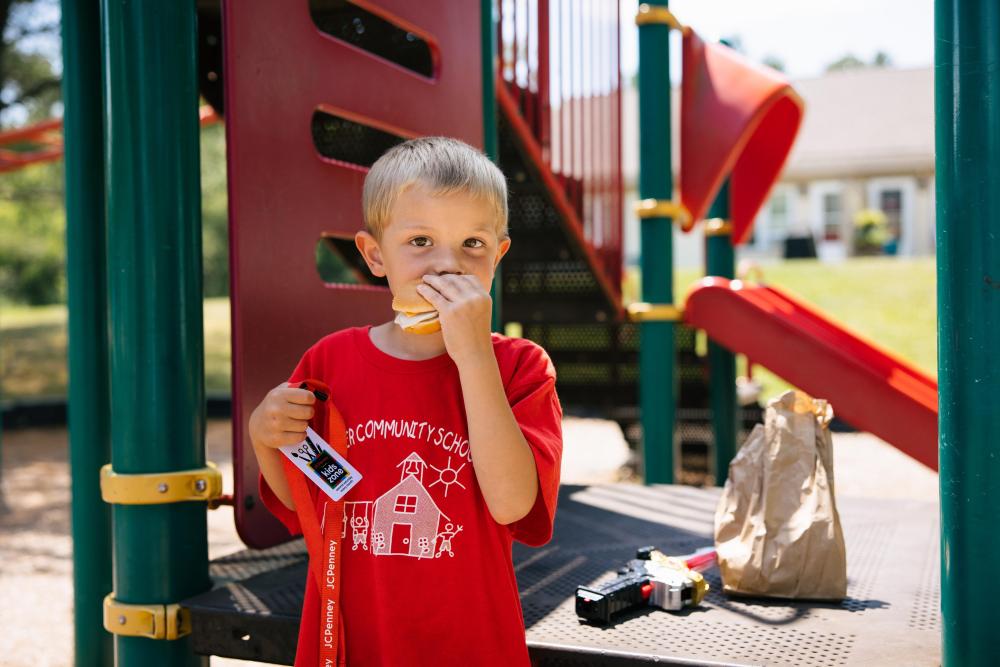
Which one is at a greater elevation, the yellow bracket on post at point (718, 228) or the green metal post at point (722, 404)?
the yellow bracket on post at point (718, 228)

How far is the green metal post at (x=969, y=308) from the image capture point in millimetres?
1368

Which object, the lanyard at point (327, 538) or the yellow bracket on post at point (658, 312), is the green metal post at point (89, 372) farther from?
the yellow bracket on post at point (658, 312)

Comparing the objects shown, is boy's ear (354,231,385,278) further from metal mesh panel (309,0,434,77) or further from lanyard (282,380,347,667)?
metal mesh panel (309,0,434,77)

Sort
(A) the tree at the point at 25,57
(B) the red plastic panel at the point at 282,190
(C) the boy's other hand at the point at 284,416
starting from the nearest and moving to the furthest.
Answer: (C) the boy's other hand at the point at 284,416 → (B) the red plastic panel at the point at 282,190 → (A) the tree at the point at 25,57

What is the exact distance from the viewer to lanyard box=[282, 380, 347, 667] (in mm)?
1411

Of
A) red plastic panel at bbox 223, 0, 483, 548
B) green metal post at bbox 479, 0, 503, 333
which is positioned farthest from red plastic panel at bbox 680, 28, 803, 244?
red plastic panel at bbox 223, 0, 483, 548

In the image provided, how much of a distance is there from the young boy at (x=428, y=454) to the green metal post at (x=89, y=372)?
4.39 feet

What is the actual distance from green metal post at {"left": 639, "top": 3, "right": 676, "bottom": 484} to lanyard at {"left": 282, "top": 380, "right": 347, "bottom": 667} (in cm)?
295

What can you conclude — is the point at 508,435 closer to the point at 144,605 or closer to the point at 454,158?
the point at 454,158

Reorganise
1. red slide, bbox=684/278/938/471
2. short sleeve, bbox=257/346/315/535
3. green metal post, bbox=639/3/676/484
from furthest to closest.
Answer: green metal post, bbox=639/3/676/484 < red slide, bbox=684/278/938/471 < short sleeve, bbox=257/346/315/535

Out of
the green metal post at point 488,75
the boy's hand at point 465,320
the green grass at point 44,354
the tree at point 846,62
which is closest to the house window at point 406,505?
the boy's hand at point 465,320

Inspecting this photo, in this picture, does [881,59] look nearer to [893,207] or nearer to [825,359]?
[893,207]

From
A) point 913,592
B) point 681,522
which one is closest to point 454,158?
point 913,592

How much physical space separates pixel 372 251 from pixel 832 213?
80.6 feet
